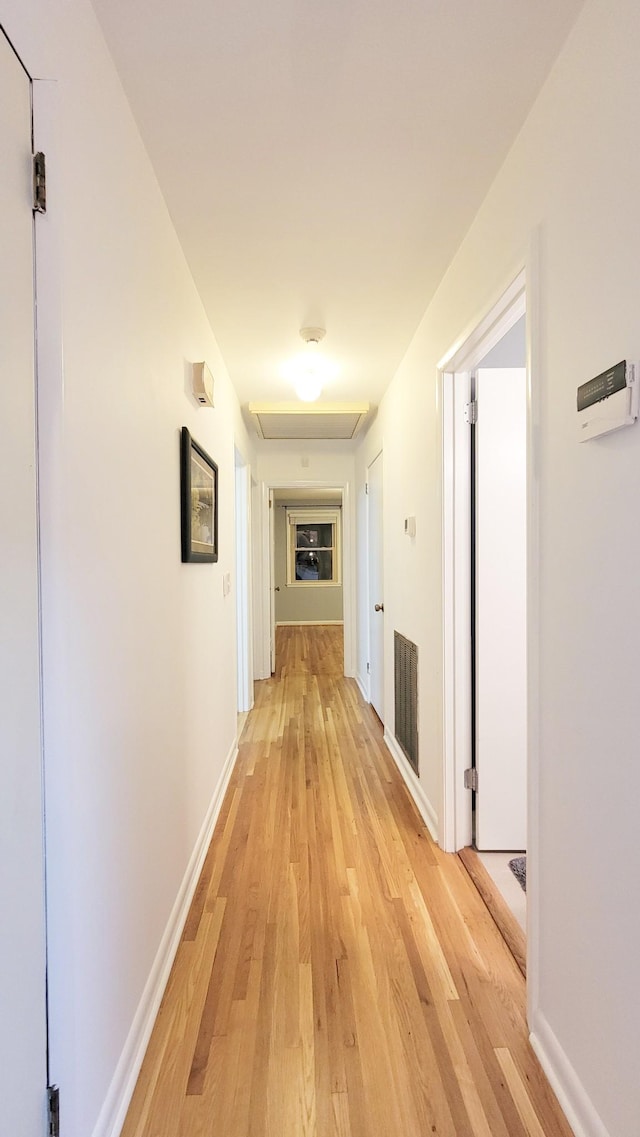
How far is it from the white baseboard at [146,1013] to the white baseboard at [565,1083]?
965 mm

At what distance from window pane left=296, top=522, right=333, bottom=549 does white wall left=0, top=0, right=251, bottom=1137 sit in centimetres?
662

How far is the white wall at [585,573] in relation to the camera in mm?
880

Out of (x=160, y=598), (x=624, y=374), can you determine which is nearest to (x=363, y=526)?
(x=160, y=598)

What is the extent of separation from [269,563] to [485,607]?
124 inches

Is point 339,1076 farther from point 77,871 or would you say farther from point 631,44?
point 631,44

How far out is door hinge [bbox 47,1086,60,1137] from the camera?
2.78 ft

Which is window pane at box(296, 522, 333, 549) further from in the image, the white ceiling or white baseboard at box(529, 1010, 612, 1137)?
white baseboard at box(529, 1010, 612, 1137)

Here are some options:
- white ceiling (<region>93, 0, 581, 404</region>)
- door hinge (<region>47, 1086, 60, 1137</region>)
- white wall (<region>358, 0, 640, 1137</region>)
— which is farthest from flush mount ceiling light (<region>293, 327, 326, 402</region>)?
door hinge (<region>47, 1086, 60, 1137</region>)

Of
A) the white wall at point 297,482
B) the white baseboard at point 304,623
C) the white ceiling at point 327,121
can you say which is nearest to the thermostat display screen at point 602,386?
the white ceiling at point 327,121

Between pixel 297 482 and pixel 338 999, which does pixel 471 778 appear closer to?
pixel 338 999

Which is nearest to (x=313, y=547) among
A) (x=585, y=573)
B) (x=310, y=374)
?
(x=310, y=374)

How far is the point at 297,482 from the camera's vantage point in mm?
4852

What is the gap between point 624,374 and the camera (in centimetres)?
88

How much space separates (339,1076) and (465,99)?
2.37 metres
